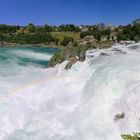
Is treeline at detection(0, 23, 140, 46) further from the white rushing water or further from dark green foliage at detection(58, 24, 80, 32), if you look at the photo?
the white rushing water

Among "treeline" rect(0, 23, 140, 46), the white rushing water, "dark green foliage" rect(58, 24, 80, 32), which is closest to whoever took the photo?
the white rushing water

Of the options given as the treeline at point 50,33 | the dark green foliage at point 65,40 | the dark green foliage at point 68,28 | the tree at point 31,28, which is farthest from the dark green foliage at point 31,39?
the tree at point 31,28

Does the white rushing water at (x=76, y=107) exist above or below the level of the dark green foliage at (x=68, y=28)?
below

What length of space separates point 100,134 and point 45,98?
5968 mm

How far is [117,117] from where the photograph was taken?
45.1 ft

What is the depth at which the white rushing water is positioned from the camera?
13516 millimetres

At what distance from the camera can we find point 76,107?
1631cm

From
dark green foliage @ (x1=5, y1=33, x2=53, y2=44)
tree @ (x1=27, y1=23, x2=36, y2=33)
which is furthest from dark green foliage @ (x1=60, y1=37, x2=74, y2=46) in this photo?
tree @ (x1=27, y1=23, x2=36, y2=33)

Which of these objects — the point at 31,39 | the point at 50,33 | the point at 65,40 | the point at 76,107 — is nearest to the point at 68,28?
the point at 50,33

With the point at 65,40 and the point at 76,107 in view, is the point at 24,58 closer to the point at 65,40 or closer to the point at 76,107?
the point at 76,107

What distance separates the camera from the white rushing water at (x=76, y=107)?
1352 centimetres

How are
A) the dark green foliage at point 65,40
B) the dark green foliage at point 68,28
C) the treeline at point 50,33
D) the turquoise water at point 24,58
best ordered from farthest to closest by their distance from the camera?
the dark green foliage at point 68,28 → the dark green foliage at point 65,40 → the treeline at point 50,33 → the turquoise water at point 24,58

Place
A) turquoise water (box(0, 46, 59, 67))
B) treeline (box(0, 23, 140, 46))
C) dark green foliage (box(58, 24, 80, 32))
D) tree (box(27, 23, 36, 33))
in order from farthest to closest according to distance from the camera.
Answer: tree (box(27, 23, 36, 33)) < dark green foliage (box(58, 24, 80, 32)) < treeline (box(0, 23, 140, 46)) < turquoise water (box(0, 46, 59, 67))

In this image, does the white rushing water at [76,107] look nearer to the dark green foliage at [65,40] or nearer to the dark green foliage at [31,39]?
the dark green foliage at [65,40]
